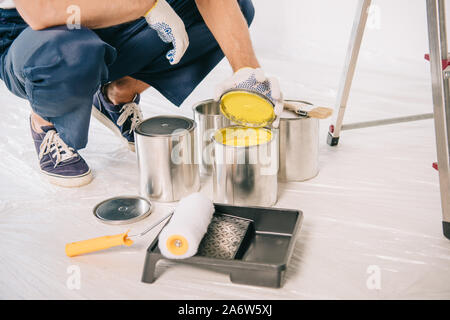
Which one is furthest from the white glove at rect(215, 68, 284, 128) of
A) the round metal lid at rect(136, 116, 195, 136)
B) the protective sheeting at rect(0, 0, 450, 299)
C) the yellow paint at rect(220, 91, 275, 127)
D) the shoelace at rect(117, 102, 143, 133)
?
the shoelace at rect(117, 102, 143, 133)

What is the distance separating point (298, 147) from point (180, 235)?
516 mm

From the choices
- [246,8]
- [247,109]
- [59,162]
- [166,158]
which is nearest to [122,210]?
[166,158]

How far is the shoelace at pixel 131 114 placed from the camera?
1560 millimetres

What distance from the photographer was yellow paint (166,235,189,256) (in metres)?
0.98

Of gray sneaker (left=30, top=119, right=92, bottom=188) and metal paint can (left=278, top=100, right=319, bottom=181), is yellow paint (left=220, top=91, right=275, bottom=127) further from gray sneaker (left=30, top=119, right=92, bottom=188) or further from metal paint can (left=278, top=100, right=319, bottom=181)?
gray sneaker (left=30, top=119, right=92, bottom=188)

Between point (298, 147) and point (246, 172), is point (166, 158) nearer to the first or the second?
point (246, 172)

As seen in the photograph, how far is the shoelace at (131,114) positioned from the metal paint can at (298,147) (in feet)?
1.56

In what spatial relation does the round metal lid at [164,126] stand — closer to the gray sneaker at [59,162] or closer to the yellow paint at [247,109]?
the yellow paint at [247,109]

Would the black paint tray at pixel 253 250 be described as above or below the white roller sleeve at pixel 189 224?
below

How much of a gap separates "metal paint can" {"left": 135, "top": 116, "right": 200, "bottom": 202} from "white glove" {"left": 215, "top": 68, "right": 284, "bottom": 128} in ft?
0.47

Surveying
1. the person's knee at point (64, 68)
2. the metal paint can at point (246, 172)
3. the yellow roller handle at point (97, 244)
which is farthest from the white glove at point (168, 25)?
the yellow roller handle at point (97, 244)

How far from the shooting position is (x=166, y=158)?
1273mm

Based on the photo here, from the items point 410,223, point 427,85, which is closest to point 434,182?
point 410,223

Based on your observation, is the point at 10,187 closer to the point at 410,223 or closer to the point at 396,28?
the point at 410,223
